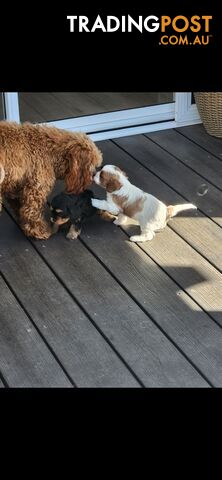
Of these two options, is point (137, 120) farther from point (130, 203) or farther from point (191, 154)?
point (130, 203)

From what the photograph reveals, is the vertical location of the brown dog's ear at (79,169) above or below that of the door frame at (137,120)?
above

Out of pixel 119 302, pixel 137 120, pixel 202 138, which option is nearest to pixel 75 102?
pixel 137 120

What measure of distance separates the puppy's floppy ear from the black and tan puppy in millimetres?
53

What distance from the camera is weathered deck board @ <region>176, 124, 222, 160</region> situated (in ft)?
17.5

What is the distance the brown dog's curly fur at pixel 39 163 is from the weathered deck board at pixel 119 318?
197 millimetres

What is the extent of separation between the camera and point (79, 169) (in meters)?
4.40

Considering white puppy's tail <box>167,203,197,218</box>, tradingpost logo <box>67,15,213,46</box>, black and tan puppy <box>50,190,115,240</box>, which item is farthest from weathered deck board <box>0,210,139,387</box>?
tradingpost logo <box>67,15,213,46</box>

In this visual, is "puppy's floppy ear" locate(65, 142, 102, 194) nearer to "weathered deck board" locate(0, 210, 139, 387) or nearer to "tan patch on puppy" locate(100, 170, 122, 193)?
"tan patch on puppy" locate(100, 170, 122, 193)

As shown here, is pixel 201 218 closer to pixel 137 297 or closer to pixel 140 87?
pixel 137 297

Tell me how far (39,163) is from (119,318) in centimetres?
82

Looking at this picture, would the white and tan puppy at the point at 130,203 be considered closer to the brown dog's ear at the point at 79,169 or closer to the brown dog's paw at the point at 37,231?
the brown dog's ear at the point at 79,169

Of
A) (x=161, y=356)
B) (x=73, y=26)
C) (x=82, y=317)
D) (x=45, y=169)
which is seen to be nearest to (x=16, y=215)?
(x=45, y=169)

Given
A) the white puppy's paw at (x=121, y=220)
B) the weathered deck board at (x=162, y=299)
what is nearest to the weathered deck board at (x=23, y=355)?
the weathered deck board at (x=162, y=299)

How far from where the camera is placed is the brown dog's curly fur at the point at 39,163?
4332 mm
